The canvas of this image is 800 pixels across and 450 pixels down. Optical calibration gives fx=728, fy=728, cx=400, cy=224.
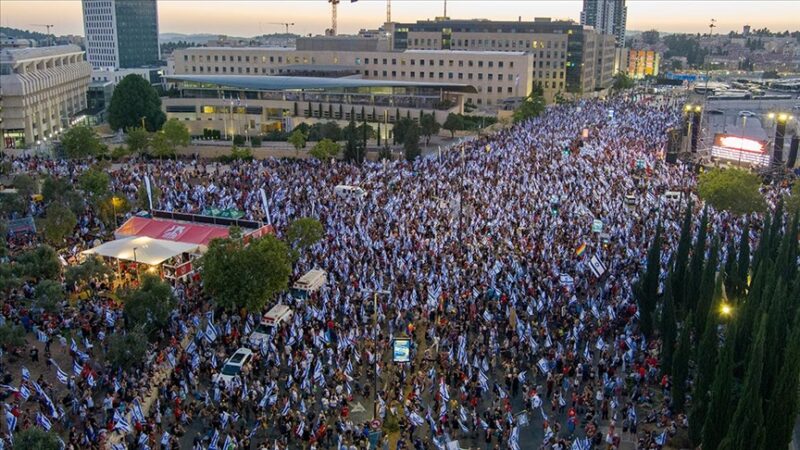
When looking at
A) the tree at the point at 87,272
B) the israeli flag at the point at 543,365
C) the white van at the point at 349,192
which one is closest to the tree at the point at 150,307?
the tree at the point at 87,272

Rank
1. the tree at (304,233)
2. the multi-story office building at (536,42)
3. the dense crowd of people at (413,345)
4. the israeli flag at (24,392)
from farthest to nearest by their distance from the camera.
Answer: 1. the multi-story office building at (536,42)
2. the tree at (304,233)
3. the dense crowd of people at (413,345)
4. the israeli flag at (24,392)

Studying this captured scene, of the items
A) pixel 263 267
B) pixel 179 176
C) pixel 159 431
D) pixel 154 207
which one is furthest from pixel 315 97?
pixel 159 431

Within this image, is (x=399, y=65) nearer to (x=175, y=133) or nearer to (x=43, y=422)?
(x=175, y=133)

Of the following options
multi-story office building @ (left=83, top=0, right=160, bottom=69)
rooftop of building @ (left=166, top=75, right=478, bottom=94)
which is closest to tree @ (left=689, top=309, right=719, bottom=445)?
rooftop of building @ (left=166, top=75, right=478, bottom=94)

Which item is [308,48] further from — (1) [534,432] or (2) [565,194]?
(1) [534,432]

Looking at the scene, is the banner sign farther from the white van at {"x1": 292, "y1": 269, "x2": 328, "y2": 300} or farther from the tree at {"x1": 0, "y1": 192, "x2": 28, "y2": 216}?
the tree at {"x1": 0, "y1": 192, "x2": 28, "y2": 216}

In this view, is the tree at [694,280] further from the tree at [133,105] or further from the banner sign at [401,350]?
the tree at [133,105]
